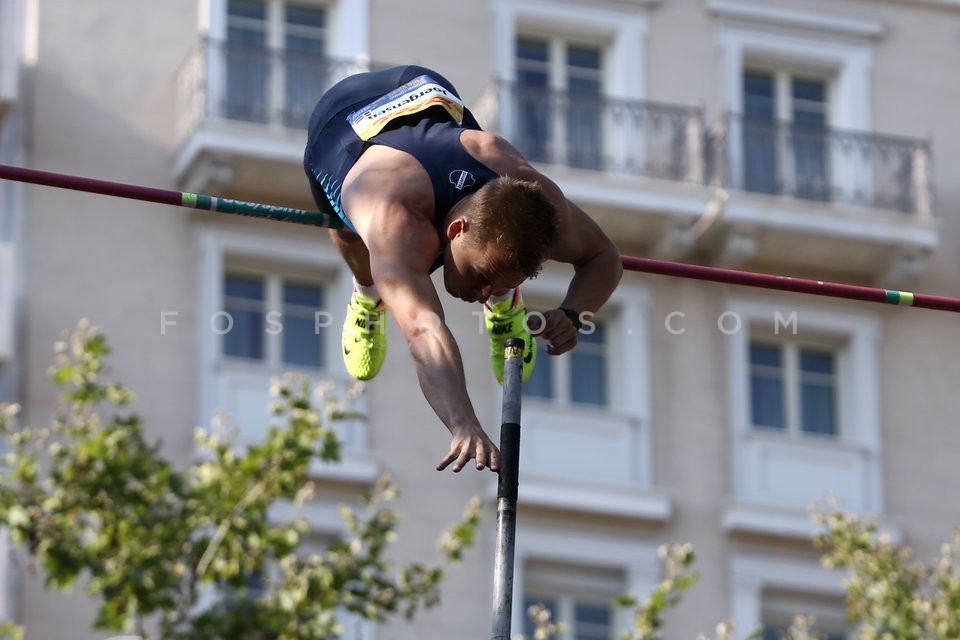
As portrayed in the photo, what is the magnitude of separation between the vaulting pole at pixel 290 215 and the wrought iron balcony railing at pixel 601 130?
1157 centimetres

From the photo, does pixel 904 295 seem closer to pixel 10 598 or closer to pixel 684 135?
pixel 10 598

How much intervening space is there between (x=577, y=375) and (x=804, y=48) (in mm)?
4017

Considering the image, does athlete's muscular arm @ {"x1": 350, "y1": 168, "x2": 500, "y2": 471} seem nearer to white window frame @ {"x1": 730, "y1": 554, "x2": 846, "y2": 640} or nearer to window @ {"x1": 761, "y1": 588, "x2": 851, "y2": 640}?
white window frame @ {"x1": 730, "y1": 554, "x2": 846, "y2": 640}

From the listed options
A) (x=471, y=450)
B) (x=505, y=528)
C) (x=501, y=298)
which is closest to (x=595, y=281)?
(x=501, y=298)

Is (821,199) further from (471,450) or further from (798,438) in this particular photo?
→ (471,450)

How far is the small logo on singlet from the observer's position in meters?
10.5

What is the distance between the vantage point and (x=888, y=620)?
18.6m

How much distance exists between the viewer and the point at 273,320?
23203 millimetres

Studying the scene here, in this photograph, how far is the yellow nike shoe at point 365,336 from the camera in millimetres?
12328

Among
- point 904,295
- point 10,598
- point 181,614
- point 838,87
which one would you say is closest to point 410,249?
point 904,295

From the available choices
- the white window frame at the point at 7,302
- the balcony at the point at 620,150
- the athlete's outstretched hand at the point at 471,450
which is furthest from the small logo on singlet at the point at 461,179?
the balcony at the point at 620,150

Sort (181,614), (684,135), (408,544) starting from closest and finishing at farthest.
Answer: (181,614) < (408,544) < (684,135)

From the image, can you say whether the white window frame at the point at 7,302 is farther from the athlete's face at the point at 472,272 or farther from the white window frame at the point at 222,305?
the athlete's face at the point at 472,272

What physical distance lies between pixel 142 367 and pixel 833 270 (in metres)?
6.57
